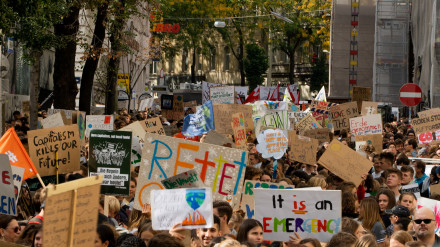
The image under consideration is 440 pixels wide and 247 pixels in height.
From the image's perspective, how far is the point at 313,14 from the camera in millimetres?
68000

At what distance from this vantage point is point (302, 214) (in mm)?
8203

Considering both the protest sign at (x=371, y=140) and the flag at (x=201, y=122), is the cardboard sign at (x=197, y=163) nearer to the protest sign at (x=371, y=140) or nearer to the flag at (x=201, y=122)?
the protest sign at (x=371, y=140)

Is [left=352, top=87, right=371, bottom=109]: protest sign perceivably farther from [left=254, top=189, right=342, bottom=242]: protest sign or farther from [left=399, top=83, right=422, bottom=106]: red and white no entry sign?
[left=254, top=189, right=342, bottom=242]: protest sign

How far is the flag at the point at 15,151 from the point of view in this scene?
30.1ft

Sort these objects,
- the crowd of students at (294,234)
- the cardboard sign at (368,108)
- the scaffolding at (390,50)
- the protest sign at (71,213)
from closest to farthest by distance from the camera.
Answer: the protest sign at (71,213)
the crowd of students at (294,234)
the cardboard sign at (368,108)
the scaffolding at (390,50)

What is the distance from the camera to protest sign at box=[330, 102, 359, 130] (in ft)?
75.7

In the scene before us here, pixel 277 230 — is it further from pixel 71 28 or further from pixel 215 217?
pixel 71 28

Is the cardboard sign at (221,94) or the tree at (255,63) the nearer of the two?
the cardboard sign at (221,94)

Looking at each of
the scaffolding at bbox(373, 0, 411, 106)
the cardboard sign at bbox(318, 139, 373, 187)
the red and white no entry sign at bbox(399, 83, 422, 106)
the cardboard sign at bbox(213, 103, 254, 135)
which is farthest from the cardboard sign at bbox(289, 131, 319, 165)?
the scaffolding at bbox(373, 0, 411, 106)

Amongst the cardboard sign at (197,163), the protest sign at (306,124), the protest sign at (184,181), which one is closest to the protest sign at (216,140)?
the cardboard sign at (197,163)

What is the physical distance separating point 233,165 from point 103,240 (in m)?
2.73

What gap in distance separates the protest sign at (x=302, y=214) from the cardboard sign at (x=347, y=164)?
4189mm

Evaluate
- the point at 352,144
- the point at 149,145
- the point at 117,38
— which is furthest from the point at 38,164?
the point at 117,38

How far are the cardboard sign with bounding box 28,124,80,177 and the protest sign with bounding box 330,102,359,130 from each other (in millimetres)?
11992
